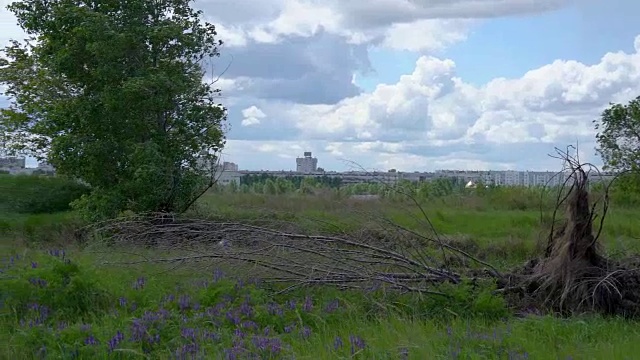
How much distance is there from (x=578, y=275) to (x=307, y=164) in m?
14.3

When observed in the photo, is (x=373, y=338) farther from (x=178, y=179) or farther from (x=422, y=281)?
(x=178, y=179)

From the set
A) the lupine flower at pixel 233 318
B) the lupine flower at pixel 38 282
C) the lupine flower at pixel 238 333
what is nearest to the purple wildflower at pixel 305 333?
the lupine flower at pixel 238 333

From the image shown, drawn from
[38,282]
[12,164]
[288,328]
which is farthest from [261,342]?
[12,164]

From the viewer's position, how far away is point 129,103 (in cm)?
1716

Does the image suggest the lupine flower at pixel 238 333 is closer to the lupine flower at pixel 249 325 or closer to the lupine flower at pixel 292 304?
the lupine flower at pixel 249 325

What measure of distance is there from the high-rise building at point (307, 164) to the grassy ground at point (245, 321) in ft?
38.3

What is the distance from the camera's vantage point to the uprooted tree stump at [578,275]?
8.93 m

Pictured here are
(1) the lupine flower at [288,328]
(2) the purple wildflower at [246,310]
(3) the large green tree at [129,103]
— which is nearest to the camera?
(1) the lupine flower at [288,328]

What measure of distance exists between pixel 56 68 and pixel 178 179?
3.99 metres

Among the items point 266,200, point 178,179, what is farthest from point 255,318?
point 266,200

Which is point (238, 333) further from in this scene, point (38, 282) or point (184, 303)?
point (38, 282)

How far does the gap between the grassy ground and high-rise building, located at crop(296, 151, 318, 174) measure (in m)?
11.7

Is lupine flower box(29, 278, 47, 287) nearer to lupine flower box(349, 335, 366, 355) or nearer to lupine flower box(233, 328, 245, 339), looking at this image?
lupine flower box(233, 328, 245, 339)

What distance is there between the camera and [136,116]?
17625 mm
